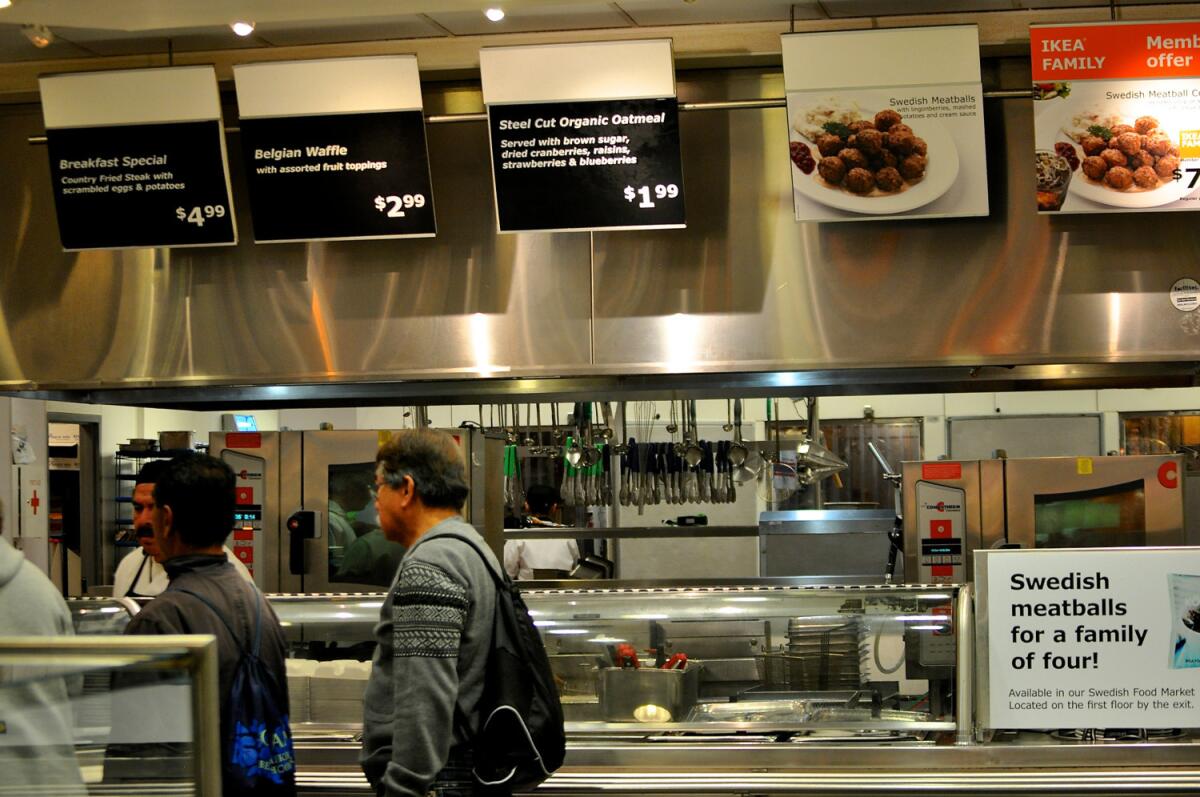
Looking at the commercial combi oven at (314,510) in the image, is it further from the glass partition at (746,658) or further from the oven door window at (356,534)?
the glass partition at (746,658)

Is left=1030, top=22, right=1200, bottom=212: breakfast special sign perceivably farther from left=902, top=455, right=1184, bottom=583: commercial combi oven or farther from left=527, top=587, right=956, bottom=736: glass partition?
left=902, top=455, right=1184, bottom=583: commercial combi oven

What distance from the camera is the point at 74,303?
5.28 metres

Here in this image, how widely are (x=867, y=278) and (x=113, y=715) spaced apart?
360cm

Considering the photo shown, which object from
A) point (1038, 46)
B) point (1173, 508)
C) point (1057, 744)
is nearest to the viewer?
point (1057, 744)

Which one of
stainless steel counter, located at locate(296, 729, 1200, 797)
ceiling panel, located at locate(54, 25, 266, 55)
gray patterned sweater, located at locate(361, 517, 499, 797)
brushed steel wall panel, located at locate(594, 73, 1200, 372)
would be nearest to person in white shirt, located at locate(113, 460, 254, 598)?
stainless steel counter, located at locate(296, 729, 1200, 797)

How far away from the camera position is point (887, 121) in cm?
458

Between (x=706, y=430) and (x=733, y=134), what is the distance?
18.2 ft

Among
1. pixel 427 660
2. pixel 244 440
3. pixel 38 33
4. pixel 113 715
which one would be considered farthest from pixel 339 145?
pixel 113 715

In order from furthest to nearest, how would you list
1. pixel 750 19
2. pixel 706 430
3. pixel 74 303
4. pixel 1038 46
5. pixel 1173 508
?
pixel 706 430
pixel 1173 508
pixel 74 303
pixel 750 19
pixel 1038 46

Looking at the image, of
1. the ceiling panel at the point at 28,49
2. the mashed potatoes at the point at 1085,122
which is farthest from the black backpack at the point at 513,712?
the ceiling panel at the point at 28,49

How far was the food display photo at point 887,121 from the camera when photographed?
4547 mm

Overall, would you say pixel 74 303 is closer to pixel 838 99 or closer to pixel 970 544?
pixel 838 99

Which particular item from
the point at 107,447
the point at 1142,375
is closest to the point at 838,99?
the point at 1142,375

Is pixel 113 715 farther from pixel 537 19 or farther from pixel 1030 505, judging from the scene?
pixel 1030 505
